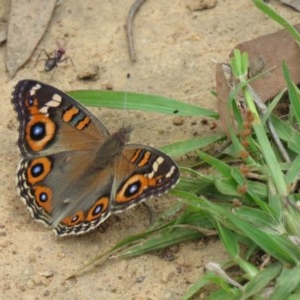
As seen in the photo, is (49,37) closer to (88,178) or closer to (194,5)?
(194,5)

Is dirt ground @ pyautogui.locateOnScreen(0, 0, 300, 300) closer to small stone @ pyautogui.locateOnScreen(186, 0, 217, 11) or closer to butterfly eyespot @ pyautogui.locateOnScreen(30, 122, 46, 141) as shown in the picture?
small stone @ pyautogui.locateOnScreen(186, 0, 217, 11)

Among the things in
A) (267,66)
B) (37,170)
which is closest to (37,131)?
(37,170)

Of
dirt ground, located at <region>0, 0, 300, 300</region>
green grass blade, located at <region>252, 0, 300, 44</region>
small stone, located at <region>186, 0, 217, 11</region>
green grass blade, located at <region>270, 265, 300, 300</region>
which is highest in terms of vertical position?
green grass blade, located at <region>252, 0, 300, 44</region>

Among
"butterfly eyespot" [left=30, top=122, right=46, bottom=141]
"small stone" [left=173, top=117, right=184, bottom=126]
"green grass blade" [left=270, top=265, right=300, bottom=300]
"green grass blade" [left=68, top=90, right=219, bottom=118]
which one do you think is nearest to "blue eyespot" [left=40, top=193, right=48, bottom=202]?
"butterfly eyespot" [left=30, top=122, right=46, bottom=141]

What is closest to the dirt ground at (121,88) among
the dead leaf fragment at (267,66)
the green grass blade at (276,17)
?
the dead leaf fragment at (267,66)

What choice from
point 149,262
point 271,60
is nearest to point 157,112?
point 271,60

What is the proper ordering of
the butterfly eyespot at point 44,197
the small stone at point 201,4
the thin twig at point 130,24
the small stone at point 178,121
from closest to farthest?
the butterfly eyespot at point 44,197
the small stone at point 178,121
the thin twig at point 130,24
the small stone at point 201,4

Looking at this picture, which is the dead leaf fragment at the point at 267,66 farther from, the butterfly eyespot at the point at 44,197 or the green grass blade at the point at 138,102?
the butterfly eyespot at the point at 44,197
